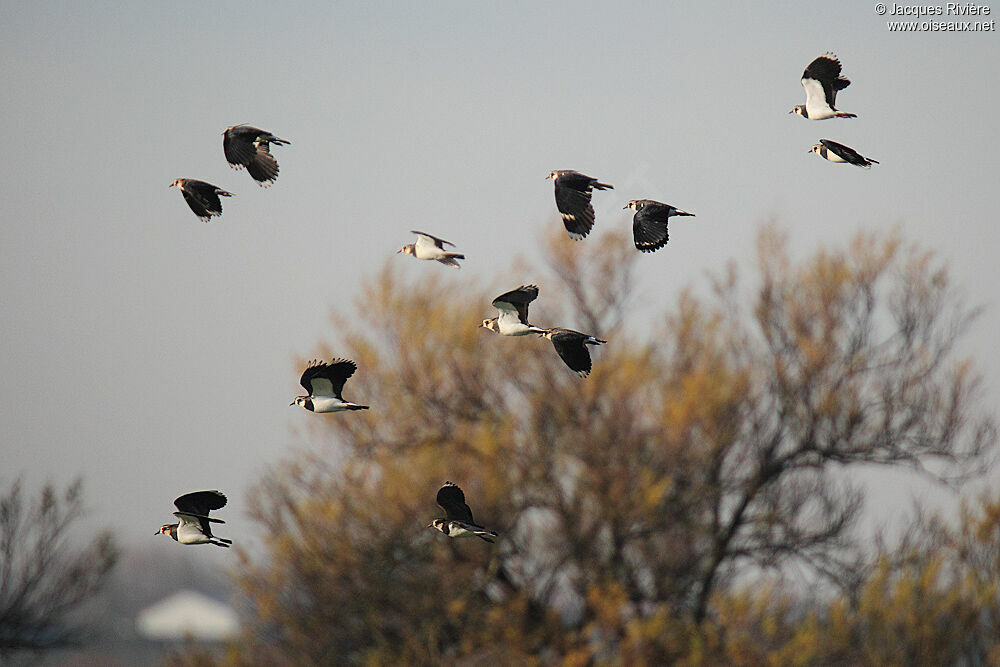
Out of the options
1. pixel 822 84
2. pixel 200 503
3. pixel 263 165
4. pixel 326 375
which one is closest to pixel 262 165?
pixel 263 165

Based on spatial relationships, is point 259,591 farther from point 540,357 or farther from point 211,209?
point 211,209

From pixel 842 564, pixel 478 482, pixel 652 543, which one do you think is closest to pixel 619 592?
pixel 652 543

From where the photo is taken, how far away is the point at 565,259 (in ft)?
60.5

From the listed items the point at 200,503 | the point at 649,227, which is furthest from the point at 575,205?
the point at 200,503

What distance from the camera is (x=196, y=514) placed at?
7090 mm

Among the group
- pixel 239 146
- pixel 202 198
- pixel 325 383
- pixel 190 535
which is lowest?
pixel 190 535

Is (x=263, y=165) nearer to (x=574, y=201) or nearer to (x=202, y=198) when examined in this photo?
(x=202, y=198)

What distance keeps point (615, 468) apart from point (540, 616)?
2386mm

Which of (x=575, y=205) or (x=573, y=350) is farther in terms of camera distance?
(x=575, y=205)

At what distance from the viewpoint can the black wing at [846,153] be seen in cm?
686

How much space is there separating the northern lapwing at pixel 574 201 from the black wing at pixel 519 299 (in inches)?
18.9

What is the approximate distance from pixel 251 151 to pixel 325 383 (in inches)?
66.9

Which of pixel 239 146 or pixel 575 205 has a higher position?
pixel 239 146

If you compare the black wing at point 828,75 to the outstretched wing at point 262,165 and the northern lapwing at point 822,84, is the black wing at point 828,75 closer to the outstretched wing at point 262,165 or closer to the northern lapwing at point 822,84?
the northern lapwing at point 822,84
